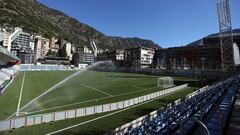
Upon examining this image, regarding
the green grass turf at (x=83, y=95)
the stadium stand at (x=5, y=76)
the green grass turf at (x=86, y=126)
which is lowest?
the green grass turf at (x=86, y=126)

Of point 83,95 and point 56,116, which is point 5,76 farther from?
point 56,116

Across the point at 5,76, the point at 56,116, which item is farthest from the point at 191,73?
the point at 56,116

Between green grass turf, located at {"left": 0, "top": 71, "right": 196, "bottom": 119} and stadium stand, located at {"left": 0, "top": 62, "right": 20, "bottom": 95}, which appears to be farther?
stadium stand, located at {"left": 0, "top": 62, "right": 20, "bottom": 95}

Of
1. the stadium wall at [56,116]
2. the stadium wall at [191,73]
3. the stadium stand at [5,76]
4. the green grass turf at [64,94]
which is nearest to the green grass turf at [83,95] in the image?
the green grass turf at [64,94]

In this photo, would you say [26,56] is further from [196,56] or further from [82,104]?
[82,104]

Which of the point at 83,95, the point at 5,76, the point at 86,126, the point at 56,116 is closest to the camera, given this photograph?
the point at 86,126

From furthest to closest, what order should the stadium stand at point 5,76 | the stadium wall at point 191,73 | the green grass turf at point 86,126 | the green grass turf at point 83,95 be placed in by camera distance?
the stadium wall at point 191,73 < the stadium stand at point 5,76 < the green grass turf at point 83,95 < the green grass turf at point 86,126

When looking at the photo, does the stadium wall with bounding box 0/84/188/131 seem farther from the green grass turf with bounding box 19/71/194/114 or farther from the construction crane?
the construction crane

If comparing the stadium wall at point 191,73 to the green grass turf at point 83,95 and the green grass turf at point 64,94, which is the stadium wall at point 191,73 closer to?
the green grass turf at point 64,94

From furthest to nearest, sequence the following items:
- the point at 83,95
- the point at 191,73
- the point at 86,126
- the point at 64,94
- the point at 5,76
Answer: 1. the point at 191,73
2. the point at 5,76
3. the point at 64,94
4. the point at 83,95
5. the point at 86,126

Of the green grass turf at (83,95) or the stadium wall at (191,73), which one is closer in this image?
the green grass turf at (83,95)

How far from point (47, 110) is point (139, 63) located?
547 ft

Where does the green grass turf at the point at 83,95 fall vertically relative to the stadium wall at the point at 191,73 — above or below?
below

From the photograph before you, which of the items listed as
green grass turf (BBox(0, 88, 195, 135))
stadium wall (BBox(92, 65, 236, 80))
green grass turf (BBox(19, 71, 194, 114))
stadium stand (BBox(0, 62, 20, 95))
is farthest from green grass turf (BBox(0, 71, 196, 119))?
stadium wall (BBox(92, 65, 236, 80))
